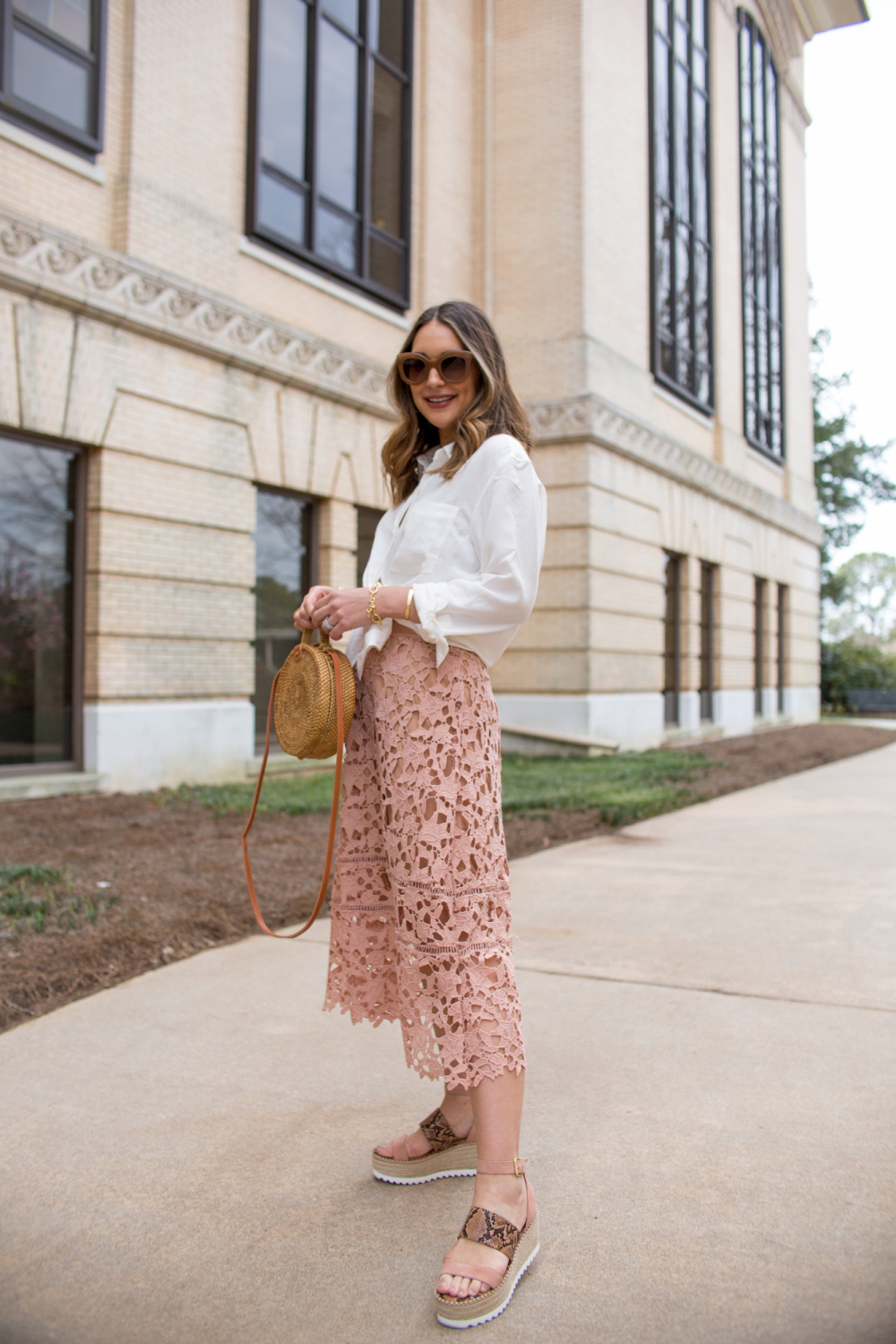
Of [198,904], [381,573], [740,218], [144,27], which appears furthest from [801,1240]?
[740,218]

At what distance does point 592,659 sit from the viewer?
13.6 meters

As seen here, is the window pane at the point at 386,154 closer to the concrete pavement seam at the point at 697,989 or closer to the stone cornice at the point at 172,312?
the stone cornice at the point at 172,312

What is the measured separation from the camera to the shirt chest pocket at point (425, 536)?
2.28 metres

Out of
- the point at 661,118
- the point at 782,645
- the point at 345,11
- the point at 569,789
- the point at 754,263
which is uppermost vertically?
the point at 661,118

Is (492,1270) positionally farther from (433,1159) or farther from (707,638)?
(707,638)

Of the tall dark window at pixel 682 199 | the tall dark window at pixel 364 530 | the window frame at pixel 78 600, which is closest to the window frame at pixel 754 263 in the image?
the tall dark window at pixel 682 199

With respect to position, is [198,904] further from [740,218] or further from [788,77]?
[788,77]

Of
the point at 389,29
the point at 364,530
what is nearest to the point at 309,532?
the point at 364,530

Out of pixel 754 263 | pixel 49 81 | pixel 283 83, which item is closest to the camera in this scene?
pixel 49 81

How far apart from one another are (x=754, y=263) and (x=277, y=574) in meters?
14.8

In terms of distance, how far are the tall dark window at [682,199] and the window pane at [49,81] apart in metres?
9.34

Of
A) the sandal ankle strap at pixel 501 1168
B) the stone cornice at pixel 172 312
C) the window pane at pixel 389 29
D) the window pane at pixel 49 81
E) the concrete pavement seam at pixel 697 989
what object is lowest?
the concrete pavement seam at pixel 697 989

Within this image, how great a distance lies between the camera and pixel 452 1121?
2400 mm

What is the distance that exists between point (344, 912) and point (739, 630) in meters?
18.0
